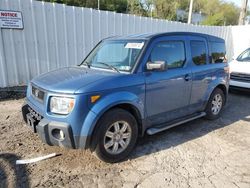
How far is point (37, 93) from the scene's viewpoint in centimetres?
336

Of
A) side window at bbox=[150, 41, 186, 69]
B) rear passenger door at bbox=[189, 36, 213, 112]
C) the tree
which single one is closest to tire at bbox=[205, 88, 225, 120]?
rear passenger door at bbox=[189, 36, 213, 112]

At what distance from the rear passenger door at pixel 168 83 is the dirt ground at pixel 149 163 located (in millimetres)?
520

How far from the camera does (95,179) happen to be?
3045 millimetres

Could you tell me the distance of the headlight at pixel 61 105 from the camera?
290 centimetres

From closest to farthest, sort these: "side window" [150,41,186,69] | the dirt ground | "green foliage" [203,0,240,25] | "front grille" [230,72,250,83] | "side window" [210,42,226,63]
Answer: the dirt ground, "side window" [150,41,186,69], "side window" [210,42,226,63], "front grille" [230,72,250,83], "green foliage" [203,0,240,25]

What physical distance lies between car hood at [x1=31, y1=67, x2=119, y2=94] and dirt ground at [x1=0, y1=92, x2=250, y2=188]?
45.7 inches

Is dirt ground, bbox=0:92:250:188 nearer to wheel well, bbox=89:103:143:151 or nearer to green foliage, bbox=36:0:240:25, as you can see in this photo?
wheel well, bbox=89:103:143:151

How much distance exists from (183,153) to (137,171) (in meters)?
0.96

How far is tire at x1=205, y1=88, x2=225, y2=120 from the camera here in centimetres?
508

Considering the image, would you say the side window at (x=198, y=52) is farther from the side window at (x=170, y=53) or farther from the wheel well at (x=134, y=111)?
the wheel well at (x=134, y=111)

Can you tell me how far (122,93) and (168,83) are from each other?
3.27 feet

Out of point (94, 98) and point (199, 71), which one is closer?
point (94, 98)

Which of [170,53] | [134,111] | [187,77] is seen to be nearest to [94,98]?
[134,111]

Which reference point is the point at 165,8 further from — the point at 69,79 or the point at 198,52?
the point at 69,79
